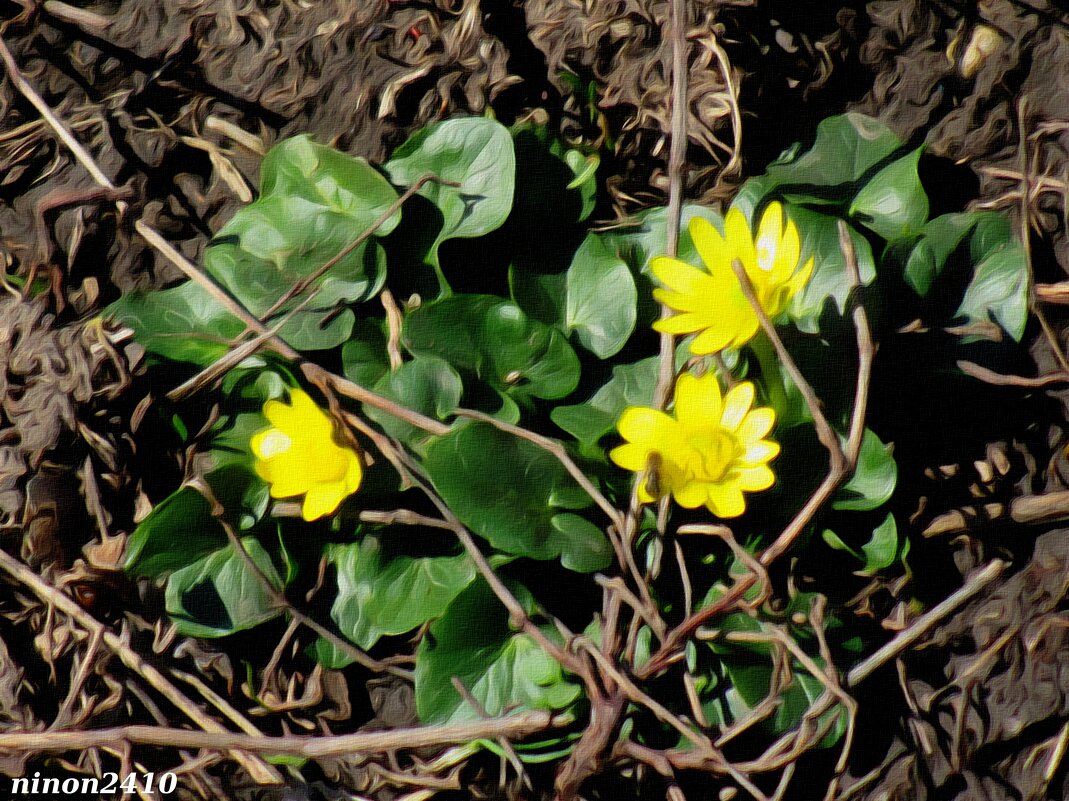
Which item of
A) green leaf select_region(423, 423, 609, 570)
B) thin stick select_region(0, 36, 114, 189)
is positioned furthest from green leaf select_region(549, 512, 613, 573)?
thin stick select_region(0, 36, 114, 189)

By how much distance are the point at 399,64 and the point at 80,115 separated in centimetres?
48

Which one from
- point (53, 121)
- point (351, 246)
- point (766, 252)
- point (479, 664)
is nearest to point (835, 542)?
point (766, 252)

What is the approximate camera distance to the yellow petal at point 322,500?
107cm

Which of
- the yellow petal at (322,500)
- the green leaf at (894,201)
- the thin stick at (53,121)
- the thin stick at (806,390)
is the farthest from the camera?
the thin stick at (53,121)

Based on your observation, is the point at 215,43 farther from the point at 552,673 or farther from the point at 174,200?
the point at 552,673

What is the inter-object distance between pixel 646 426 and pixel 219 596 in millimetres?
604

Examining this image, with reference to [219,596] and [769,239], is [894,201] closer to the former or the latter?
[769,239]

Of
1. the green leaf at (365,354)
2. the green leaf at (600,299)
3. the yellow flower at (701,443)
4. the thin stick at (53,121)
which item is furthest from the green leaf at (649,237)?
the thin stick at (53,121)

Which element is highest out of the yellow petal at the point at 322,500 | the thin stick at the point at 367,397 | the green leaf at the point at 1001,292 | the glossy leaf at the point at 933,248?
the glossy leaf at the point at 933,248

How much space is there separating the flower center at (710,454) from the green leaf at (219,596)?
1.84 ft

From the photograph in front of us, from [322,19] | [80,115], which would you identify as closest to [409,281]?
[322,19]

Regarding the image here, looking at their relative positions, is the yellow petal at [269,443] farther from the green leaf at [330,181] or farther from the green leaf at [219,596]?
the green leaf at [330,181]

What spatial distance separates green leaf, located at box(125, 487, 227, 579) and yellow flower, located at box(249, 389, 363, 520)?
136 millimetres

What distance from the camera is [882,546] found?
112cm
